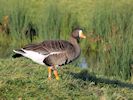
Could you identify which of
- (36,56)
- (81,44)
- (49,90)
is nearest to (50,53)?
(36,56)

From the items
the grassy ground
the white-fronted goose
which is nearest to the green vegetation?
the grassy ground

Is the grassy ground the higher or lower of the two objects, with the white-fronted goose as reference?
lower

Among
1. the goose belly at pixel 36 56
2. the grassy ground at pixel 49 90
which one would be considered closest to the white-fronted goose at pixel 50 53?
the goose belly at pixel 36 56

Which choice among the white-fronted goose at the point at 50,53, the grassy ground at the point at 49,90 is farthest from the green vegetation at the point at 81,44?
the white-fronted goose at the point at 50,53

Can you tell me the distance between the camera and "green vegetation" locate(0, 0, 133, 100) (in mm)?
6895

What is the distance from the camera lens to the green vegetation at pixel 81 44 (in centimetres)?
689

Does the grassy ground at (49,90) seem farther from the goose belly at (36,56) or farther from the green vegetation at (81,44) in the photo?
the goose belly at (36,56)

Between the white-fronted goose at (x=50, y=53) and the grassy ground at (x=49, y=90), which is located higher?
the white-fronted goose at (x=50, y=53)

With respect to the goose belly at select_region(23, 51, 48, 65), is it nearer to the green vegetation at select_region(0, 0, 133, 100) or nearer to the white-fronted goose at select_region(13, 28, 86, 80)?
the white-fronted goose at select_region(13, 28, 86, 80)

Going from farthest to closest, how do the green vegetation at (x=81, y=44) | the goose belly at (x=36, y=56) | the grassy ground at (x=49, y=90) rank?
the goose belly at (x=36, y=56), the green vegetation at (x=81, y=44), the grassy ground at (x=49, y=90)

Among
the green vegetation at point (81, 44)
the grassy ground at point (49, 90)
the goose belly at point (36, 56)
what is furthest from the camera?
the goose belly at point (36, 56)

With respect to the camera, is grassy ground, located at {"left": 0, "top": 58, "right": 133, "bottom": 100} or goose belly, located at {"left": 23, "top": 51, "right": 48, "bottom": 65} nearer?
grassy ground, located at {"left": 0, "top": 58, "right": 133, "bottom": 100}

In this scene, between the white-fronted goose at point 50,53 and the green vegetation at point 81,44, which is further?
the white-fronted goose at point 50,53

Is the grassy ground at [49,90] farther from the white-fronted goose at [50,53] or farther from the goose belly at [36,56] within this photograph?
the goose belly at [36,56]
